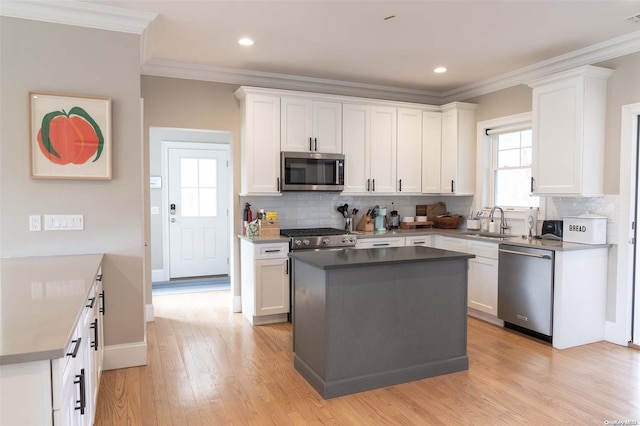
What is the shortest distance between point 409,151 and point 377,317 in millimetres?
2949

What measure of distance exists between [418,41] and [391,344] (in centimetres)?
269

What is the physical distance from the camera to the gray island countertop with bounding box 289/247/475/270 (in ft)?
9.32

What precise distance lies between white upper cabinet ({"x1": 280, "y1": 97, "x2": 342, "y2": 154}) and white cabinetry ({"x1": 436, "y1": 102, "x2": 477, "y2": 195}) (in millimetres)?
1486

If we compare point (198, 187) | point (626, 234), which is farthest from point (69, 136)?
point (626, 234)

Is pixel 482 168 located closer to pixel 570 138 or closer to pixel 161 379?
pixel 570 138

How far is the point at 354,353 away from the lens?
292cm

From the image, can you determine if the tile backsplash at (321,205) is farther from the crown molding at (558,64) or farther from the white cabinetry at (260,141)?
the crown molding at (558,64)

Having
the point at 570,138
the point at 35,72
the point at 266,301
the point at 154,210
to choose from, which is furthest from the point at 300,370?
the point at 154,210

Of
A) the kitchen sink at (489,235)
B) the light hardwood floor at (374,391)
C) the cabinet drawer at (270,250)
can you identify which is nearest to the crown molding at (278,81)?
the cabinet drawer at (270,250)

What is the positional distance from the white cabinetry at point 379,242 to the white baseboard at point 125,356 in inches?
95.5

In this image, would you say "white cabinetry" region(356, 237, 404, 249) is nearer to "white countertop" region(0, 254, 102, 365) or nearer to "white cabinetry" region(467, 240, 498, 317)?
"white cabinetry" region(467, 240, 498, 317)

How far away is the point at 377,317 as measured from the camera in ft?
9.78

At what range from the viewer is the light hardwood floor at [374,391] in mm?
2607

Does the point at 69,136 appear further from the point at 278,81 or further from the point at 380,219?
the point at 380,219
